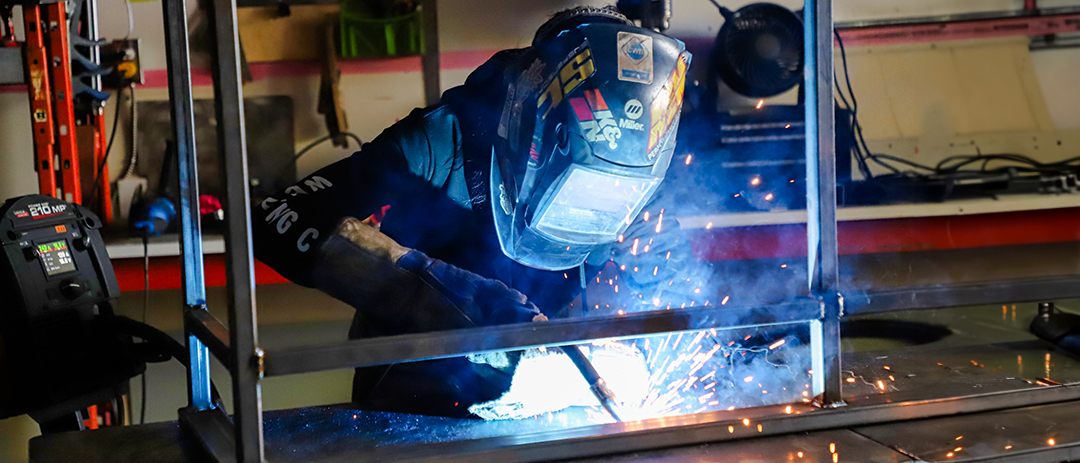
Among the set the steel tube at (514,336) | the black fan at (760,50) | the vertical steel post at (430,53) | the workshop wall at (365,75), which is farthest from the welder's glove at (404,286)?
the black fan at (760,50)

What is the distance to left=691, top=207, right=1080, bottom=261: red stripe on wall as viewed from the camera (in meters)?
3.08

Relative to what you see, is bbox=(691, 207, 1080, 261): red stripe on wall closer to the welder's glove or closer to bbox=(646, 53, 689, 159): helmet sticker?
bbox=(646, 53, 689, 159): helmet sticker

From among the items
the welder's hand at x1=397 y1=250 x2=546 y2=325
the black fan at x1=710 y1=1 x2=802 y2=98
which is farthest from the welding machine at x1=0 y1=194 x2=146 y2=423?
the black fan at x1=710 y1=1 x2=802 y2=98

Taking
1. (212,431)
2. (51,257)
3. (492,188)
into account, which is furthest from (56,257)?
(492,188)

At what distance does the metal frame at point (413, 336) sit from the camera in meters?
→ 0.79

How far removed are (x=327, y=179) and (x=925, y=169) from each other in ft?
10.1

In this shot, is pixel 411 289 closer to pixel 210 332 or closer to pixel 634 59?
pixel 210 332

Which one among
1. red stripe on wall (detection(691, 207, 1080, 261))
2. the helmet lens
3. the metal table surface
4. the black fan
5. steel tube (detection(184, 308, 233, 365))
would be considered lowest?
red stripe on wall (detection(691, 207, 1080, 261))

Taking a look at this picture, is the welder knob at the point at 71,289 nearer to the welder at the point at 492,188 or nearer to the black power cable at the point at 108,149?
the welder at the point at 492,188

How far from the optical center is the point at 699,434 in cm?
101

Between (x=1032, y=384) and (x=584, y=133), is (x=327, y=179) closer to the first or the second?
(x=584, y=133)

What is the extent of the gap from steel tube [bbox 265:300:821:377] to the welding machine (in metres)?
0.92

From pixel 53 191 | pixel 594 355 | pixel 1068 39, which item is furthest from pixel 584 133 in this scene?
pixel 1068 39

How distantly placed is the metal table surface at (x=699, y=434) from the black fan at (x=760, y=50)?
1.87 metres
